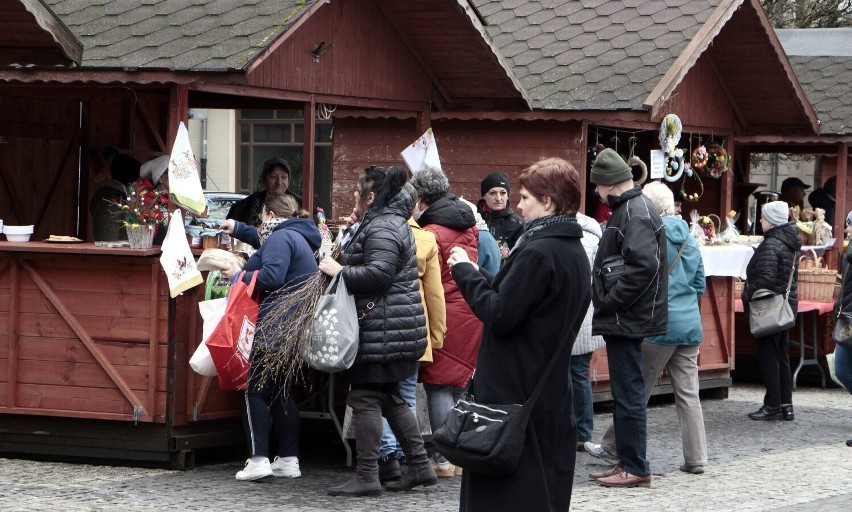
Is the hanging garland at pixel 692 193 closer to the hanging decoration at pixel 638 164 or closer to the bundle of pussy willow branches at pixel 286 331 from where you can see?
the hanging decoration at pixel 638 164

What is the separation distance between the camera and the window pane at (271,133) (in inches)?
1284

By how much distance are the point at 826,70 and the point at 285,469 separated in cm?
1030

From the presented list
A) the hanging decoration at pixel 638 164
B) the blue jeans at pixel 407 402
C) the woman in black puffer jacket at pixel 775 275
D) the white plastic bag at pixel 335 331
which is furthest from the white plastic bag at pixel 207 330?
the hanging decoration at pixel 638 164

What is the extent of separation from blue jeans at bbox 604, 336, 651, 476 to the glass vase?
9.22 feet

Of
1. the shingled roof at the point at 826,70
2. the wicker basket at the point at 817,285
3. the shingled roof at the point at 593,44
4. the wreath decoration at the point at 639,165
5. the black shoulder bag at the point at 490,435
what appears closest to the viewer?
the black shoulder bag at the point at 490,435

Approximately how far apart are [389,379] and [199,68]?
7.21ft

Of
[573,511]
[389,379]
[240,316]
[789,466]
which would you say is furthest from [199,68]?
[789,466]

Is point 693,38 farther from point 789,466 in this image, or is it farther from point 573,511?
point 573,511

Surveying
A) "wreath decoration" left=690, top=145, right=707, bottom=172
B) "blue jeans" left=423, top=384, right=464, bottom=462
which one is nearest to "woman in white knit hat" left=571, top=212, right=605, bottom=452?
"blue jeans" left=423, top=384, right=464, bottom=462

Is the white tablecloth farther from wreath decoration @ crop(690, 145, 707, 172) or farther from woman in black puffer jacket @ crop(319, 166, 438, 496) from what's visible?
woman in black puffer jacket @ crop(319, 166, 438, 496)

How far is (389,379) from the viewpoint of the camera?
7.62 meters

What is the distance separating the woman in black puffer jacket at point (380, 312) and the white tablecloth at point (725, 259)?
5063 mm

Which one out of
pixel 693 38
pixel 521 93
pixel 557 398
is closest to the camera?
pixel 557 398

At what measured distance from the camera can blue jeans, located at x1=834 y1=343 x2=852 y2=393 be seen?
10062 mm
